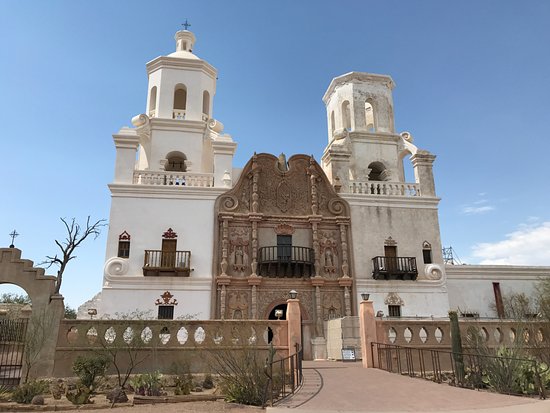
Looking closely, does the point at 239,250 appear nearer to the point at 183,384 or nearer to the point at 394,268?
the point at 394,268

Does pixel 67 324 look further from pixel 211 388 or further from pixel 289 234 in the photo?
pixel 289 234

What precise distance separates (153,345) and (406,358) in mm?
8918

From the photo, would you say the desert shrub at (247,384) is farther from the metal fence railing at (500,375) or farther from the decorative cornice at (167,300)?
the decorative cornice at (167,300)

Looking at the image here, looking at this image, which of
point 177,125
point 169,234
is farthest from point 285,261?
point 177,125

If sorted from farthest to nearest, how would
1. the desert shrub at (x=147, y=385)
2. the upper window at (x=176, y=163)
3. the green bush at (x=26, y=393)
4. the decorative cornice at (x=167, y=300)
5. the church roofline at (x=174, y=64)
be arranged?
the church roofline at (x=174, y=64) → the upper window at (x=176, y=163) → the decorative cornice at (x=167, y=300) → the desert shrub at (x=147, y=385) → the green bush at (x=26, y=393)

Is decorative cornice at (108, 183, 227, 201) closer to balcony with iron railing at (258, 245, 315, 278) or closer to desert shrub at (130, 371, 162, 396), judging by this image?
balcony with iron railing at (258, 245, 315, 278)

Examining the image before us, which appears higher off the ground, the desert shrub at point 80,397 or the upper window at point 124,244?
the upper window at point 124,244

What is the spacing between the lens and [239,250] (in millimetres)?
23453

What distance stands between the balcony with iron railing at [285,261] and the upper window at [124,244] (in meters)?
6.88

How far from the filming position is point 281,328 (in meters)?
15.4

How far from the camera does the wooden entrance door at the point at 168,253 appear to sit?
2198 cm

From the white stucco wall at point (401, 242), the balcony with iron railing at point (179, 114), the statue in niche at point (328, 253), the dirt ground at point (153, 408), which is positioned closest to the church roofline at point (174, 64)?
the balcony with iron railing at point (179, 114)

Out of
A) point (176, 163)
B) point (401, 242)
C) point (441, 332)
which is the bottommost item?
point (441, 332)

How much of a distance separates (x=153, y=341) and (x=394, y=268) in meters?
14.7
